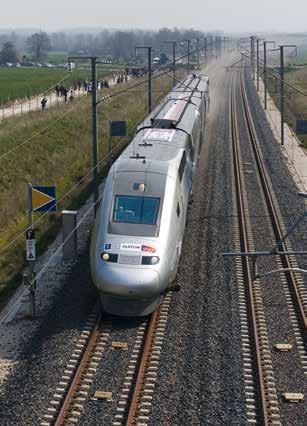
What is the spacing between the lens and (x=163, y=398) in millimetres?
11578

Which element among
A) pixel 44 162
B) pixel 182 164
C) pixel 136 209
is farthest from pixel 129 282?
pixel 44 162

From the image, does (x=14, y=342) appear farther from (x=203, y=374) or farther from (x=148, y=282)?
(x=203, y=374)

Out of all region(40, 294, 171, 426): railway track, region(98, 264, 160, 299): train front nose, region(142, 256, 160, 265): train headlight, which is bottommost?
Answer: region(40, 294, 171, 426): railway track

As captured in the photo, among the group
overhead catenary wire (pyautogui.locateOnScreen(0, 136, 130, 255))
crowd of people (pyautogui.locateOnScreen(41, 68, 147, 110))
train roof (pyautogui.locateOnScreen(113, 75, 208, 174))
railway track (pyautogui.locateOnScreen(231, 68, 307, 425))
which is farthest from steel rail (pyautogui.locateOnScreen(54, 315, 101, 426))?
crowd of people (pyautogui.locateOnScreen(41, 68, 147, 110))

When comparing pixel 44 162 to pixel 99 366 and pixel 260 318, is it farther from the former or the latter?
pixel 99 366

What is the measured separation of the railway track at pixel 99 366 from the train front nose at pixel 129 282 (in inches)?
36.1

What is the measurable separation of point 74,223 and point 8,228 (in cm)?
435

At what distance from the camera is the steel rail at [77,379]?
10914 millimetres

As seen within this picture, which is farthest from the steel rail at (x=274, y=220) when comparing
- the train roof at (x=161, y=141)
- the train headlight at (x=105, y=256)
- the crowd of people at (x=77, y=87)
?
the crowd of people at (x=77, y=87)

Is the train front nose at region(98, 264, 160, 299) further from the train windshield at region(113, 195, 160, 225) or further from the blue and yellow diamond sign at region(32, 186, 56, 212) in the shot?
the blue and yellow diamond sign at region(32, 186, 56, 212)

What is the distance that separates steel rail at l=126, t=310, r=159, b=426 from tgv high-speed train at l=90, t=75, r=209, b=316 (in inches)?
14.3

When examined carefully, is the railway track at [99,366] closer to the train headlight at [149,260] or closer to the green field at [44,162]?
the train headlight at [149,260]

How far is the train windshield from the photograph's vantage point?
49.0 feet

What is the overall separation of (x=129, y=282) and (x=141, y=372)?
2.05 metres
